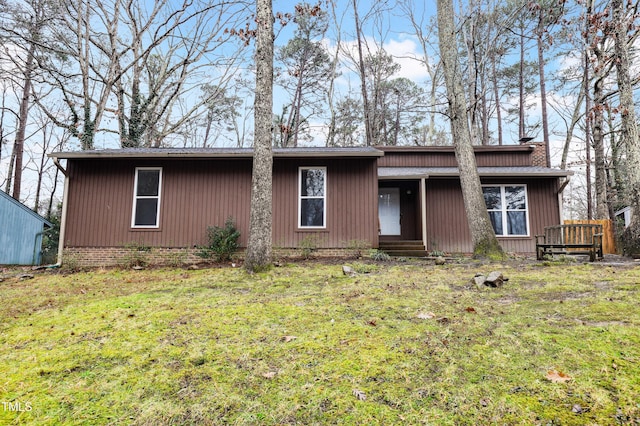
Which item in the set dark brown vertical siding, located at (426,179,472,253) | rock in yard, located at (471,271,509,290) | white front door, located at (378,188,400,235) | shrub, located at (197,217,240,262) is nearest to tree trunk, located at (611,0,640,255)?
dark brown vertical siding, located at (426,179,472,253)

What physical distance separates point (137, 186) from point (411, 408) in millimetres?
10113

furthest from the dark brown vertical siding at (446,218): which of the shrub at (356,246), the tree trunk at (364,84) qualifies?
the tree trunk at (364,84)

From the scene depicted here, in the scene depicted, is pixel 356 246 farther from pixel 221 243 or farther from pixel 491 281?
pixel 491 281

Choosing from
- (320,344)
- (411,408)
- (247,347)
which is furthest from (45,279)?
(411,408)

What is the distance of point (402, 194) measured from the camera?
1218cm

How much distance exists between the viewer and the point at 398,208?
479 inches

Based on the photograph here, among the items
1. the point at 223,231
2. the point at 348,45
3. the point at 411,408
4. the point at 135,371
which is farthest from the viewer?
the point at 348,45

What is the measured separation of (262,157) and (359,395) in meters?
5.24

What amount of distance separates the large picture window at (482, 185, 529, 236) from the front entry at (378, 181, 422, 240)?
7.91ft

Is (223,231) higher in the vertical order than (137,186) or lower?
lower

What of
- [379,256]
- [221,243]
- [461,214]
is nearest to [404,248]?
[379,256]

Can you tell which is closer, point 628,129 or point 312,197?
point 628,129

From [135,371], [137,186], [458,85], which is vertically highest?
[458,85]

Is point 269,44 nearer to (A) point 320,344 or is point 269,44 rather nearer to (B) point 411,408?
(A) point 320,344
